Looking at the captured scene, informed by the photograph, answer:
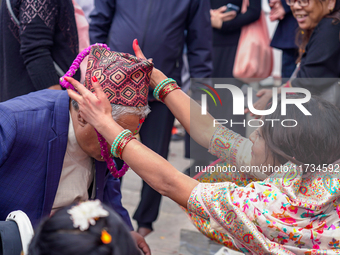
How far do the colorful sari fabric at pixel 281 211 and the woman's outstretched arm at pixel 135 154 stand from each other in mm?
68

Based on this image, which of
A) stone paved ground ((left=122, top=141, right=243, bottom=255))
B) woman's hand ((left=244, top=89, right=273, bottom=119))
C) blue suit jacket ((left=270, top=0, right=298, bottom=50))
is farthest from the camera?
blue suit jacket ((left=270, top=0, right=298, bottom=50))

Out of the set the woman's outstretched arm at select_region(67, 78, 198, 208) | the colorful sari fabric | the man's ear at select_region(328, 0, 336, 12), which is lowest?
the colorful sari fabric

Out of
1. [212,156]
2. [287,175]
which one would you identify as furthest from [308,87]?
[287,175]

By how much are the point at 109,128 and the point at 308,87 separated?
1.71 m

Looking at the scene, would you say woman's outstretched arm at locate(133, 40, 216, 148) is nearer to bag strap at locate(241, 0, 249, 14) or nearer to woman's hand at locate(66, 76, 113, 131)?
woman's hand at locate(66, 76, 113, 131)

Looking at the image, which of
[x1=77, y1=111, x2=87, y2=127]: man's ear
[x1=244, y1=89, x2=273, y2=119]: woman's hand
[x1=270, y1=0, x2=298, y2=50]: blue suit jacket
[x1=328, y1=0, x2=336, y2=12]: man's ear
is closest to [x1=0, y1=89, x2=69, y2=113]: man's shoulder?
[x1=77, y1=111, x2=87, y2=127]: man's ear

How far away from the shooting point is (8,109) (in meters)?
1.59

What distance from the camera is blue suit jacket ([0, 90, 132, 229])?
160cm

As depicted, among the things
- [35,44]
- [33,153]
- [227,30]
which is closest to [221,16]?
[227,30]

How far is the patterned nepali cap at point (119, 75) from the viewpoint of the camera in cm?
158

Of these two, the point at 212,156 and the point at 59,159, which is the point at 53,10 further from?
the point at 212,156

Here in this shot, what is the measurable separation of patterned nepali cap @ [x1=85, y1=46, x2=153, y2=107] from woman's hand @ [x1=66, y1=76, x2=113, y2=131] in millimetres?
97

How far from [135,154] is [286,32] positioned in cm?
234

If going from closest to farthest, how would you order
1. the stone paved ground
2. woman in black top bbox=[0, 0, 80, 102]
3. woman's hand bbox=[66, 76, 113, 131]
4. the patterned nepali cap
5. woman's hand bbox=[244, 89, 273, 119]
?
woman's hand bbox=[66, 76, 113, 131] < the patterned nepali cap < woman in black top bbox=[0, 0, 80, 102] < woman's hand bbox=[244, 89, 273, 119] < the stone paved ground
